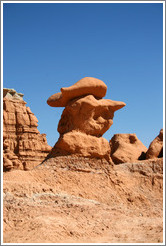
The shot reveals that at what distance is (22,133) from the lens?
121 feet

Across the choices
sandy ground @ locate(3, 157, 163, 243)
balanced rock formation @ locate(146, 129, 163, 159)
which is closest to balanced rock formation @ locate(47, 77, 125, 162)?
sandy ground @ locate(3, 157, 163, 243)

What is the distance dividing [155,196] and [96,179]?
2.91 metres

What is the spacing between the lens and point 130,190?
14.1 meters

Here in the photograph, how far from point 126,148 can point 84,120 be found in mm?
8457

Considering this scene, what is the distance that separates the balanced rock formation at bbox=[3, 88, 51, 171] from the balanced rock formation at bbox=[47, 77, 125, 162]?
66.9 feet

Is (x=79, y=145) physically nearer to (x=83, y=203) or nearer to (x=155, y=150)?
(x=83, y=203)

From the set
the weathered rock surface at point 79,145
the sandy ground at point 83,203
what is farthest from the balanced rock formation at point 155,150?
the weathered rock surface at point 79,145

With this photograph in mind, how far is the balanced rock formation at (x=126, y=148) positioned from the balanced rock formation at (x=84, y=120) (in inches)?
260

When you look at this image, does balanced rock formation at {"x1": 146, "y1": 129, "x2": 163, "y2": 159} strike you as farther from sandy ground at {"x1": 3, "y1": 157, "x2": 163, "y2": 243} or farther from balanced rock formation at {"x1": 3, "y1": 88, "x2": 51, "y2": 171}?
balanced rock formation at {"x1": 3, "y1": 88, "x2": 51, "y2": 171}

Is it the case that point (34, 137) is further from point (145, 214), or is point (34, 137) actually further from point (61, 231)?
point (61, 231)

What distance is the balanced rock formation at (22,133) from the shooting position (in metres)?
35.5

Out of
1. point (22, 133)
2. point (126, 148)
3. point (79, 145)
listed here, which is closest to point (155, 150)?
point (126, 148)

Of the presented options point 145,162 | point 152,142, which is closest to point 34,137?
point 152,142

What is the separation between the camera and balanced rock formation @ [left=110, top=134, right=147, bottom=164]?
2138cm
